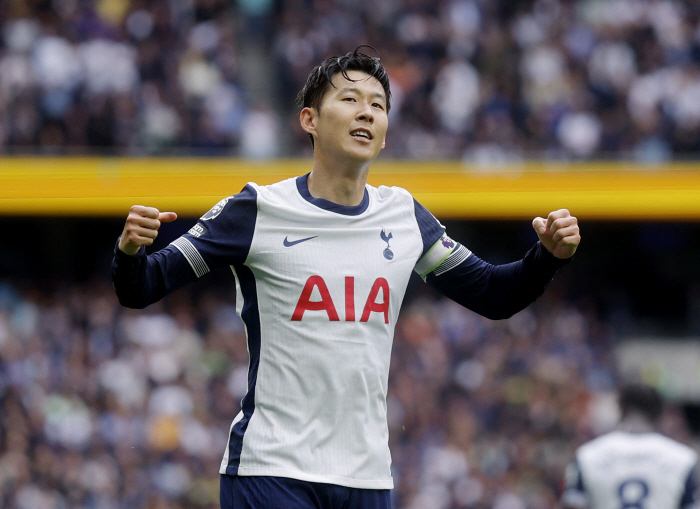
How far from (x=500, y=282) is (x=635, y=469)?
1758 millimetres

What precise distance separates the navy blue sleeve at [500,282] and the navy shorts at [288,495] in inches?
30.1

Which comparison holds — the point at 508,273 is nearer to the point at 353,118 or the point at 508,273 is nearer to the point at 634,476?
the point at 353,118

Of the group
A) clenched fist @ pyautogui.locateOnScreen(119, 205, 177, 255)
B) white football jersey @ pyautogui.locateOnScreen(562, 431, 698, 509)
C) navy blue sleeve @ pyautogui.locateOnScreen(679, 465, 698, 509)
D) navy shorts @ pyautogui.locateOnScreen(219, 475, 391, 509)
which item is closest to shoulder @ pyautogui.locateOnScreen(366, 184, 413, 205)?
clenched fist @ pyautogui.locateOnScreen(119, 205, 177, 255)

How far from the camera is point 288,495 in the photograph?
3027 mm

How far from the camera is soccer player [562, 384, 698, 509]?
4754mm

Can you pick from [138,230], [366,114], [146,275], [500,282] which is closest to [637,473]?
[500,282]

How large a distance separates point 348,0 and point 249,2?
1.35 metres

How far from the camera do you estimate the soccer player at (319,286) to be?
121 inches

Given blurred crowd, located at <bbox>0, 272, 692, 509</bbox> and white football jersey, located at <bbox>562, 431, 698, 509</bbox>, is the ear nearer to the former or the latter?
white football jersey, located at <bbox>562, 431, 698, 509</bbox>

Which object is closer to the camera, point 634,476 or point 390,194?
point 390,194

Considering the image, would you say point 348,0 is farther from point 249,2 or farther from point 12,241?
point 12,241

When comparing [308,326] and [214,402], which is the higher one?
[308,326]

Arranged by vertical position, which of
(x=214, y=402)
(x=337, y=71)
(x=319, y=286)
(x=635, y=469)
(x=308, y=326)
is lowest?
(x=214, y=402)

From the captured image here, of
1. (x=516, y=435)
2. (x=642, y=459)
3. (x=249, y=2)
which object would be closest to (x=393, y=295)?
(x=642, y=459)
